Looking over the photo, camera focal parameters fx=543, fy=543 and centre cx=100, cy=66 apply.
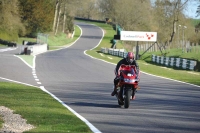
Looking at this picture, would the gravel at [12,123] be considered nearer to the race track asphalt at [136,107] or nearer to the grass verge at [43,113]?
the grass verge at [43,113]

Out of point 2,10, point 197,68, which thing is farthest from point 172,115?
point 2,10

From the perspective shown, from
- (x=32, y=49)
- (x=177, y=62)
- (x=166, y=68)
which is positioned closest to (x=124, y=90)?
(x=166, y=68)

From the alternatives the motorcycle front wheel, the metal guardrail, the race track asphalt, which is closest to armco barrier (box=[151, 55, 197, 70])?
the metal guardrail

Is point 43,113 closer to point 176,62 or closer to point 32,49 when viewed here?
point 176,62

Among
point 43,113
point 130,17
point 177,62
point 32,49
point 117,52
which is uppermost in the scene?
point 130,17

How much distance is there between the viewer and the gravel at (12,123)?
980 cm

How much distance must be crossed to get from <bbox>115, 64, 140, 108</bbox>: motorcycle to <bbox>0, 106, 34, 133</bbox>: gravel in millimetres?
3832

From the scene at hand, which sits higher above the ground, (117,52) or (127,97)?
(127,97)

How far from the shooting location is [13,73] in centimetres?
2930

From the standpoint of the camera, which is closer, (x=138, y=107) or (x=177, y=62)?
(x=138, y=107)

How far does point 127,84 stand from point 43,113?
11.5ft

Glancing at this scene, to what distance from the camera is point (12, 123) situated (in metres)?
10.6

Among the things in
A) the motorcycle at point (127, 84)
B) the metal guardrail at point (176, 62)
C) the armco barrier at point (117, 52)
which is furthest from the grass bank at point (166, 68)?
the motorcycle at point (127, 84)

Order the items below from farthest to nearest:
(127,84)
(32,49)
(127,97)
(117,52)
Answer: (117,52) < (32,49) < (127,84) < (127,97)
